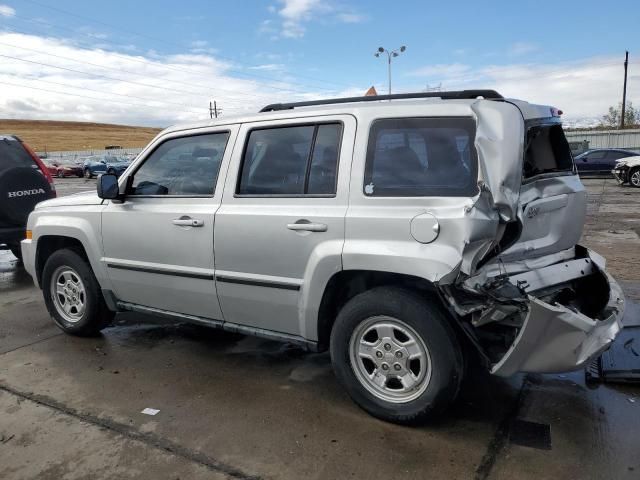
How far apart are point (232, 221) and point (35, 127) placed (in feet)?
357

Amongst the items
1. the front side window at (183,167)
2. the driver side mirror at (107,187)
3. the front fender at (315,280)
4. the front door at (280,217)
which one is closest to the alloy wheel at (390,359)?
the front fender at (315,280)

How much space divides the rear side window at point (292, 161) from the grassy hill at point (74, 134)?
2930 inches

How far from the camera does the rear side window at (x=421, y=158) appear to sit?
3.02 metres

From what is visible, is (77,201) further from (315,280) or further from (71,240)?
(315,280)

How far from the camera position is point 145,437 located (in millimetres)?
3213

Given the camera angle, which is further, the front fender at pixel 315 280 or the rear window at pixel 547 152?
the rear window at pixel 547 152

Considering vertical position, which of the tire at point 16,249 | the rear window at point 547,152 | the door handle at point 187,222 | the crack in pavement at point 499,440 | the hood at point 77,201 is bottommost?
the crack in pavement at point 499,440

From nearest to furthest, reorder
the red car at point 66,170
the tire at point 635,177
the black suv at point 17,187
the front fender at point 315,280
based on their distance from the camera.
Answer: the front fender at point 315,280, the black suv at point 17,187, the tire at point 635,177, the red car at point 66,170

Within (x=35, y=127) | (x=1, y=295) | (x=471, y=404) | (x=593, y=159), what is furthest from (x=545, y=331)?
(x=35, y=127)

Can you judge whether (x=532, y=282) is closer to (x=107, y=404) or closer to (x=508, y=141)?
(x=508, y=141)

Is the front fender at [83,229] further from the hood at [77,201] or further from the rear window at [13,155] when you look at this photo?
the rear window at [13,155]

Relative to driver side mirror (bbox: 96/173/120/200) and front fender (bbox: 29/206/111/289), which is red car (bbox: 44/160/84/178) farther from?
driver side mirror (bbox: 96/173/120/200)

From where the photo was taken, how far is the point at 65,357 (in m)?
4.55

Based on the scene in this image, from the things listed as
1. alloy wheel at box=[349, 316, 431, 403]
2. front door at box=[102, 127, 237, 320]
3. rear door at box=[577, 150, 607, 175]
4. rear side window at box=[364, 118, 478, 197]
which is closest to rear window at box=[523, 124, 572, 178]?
rear side window at box=[364, 118, 478, 197]
